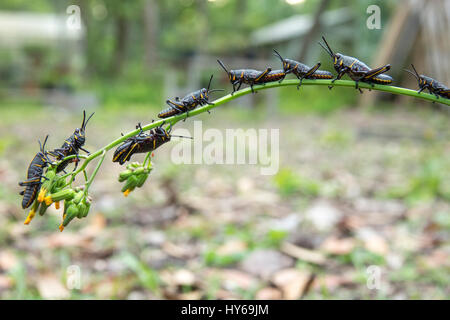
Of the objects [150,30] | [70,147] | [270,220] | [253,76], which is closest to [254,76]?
[253,76]

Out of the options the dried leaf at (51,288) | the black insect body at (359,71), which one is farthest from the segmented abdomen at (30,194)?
the dried leaf at (51,288)

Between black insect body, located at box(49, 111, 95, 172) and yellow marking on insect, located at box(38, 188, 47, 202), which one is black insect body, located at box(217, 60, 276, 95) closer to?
black insect body, located at box(49, 111, 95, 172)

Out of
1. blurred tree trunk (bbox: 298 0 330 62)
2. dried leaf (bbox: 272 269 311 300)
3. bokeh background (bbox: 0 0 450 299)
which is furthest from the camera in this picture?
blurred tree trunk (bbox: 298 0 330 62)

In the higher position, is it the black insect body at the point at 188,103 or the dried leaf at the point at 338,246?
the black insect body at the point at 188,103

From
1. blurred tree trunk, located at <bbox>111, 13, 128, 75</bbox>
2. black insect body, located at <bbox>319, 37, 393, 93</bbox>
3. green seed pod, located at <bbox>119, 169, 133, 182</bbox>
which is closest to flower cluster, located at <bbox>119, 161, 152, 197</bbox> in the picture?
green seed pod, located at <bbox>119, 169, 133, 182</bbox>

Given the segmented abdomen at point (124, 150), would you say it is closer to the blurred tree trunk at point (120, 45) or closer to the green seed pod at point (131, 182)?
the green seed pod at point (131, 182)

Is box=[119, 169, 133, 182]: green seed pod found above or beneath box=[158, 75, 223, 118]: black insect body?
beneath

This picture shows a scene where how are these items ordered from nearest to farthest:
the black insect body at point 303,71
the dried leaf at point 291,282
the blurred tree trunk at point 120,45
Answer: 1. the black insect body at point 303,71
2. the dried leaf at point 291,282
3. the blurred tree trunk at point 120,45

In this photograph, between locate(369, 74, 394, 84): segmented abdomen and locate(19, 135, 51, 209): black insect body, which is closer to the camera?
locate(369, 74, 394, 84): segmented abdomen

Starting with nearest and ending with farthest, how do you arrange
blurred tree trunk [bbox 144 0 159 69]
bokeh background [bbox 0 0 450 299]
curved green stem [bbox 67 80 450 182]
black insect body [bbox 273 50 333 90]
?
curved green stem [bbox 67 80 450 182] → black insect body [bbox 273 50 333 90] → bokeh background [bbox 0 0 450 299] → blurred tree trunk [bbox 144 0 159 69]
